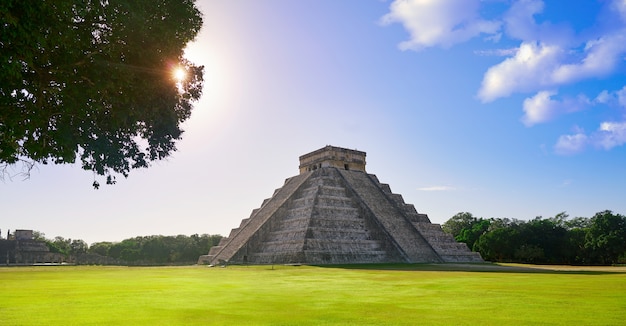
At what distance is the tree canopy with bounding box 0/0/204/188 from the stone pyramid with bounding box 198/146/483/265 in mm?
23021

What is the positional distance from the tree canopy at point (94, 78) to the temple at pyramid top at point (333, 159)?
117 feet

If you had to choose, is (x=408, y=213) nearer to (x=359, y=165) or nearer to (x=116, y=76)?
(x=359, y=165)

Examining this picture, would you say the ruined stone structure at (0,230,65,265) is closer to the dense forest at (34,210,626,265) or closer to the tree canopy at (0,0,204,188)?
the dense forest at (34,210,626,265)

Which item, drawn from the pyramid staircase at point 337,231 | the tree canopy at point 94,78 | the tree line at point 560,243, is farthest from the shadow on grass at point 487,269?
the tree canopy at point 94,78

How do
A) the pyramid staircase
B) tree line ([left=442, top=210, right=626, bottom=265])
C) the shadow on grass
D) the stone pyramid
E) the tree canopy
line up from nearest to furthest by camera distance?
1. the tree canopy
2. the shadow on grass
3. the pyramid staircase
4. the stone pyramid
5. tree line ([left=442, top=210, right=626, bottom=265])

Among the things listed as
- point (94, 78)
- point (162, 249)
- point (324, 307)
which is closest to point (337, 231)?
point (324, 307)

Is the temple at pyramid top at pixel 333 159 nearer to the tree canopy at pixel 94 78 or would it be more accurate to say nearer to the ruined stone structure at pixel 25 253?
the tree canopy at pixel 94 78

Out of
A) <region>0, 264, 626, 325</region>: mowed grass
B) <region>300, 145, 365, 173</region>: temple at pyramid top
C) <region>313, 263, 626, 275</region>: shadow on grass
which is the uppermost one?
<region>300, 145, 365, 173</region>: temple at pyramid top

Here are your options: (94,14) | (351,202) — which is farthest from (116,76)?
(351,202)

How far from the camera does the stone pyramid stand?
34469 mm

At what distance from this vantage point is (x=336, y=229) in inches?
1428

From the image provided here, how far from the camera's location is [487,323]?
7.78 meters

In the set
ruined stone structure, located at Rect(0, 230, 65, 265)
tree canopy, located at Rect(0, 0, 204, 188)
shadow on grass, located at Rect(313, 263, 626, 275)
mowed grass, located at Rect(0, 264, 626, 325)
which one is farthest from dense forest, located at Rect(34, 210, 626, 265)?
tree canopy, located at Rect(0, 0, 204, 188)

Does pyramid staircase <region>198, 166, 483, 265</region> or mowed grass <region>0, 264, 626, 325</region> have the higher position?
Result: pyramid staircase <region>198, 166, 483, 265</region>
